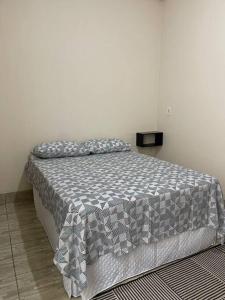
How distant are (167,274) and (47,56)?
2.78 metres

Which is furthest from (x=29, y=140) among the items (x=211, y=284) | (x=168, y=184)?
(x=211, y=284)

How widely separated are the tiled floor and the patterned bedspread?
380mm

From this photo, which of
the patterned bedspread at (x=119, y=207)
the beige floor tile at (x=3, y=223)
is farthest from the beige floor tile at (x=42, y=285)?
the beige floor tile at (x=3, y=223)

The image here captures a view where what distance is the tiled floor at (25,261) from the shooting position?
5.52 ft

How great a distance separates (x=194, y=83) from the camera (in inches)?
126

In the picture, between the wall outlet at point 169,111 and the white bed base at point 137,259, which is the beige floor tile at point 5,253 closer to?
the white bed base at point 137,259

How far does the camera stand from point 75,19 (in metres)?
3.19

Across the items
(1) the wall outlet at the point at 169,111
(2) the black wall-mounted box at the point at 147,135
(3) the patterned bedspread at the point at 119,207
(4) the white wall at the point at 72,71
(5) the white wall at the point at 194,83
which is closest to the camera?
(3) the patterned bedspread at the point at 119,207

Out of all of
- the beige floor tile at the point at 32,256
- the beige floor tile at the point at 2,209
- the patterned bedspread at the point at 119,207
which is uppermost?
the patterned bedspread at the point at 119,207

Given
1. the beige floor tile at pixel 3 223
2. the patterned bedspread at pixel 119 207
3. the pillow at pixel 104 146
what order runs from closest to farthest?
the patterned bedspread at pixel 119 207
the beige floor tile at pixel 3 223
the pillow at pixel 104 146

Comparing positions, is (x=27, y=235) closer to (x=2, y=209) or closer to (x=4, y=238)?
(x=4, y=238)

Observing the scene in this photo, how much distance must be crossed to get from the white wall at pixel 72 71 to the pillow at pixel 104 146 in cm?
31

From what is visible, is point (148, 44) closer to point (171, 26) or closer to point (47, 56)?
point (171, 26)

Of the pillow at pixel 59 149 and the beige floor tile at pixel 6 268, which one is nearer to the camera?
the beige floor tile at pixel 6 268
